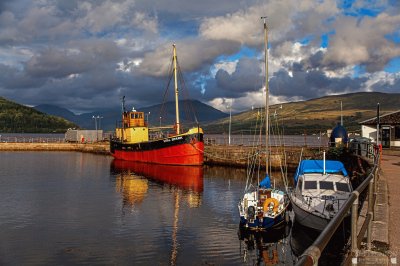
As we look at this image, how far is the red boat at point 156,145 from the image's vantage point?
188ft

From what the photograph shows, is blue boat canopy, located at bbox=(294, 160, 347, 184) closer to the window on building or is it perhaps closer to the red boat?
the window on building

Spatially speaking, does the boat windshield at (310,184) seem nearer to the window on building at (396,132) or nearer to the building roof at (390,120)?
the building roof at (390,120)

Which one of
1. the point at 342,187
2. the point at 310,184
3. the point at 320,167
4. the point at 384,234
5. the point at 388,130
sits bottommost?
the point at 342,187

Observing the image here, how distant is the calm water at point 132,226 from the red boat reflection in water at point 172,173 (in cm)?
34

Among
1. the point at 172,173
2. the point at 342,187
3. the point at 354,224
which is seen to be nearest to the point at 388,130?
the point at 172,173

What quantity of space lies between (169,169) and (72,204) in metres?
25.0

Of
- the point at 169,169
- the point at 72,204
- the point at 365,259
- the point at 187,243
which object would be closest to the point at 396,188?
the point at 187,243

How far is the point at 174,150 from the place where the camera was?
194 feet

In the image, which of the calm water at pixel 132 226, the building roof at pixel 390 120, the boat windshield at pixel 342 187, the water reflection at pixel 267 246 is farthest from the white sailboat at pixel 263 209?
the building roof at pixel 390 120

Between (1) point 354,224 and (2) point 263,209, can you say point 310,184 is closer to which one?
(2) point 263,209

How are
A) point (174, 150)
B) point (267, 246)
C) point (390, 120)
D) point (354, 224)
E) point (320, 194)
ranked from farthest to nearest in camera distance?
point (174, 150) < point (390, 120) < point (320, 194) < point (267, 246) < point (354, 224)

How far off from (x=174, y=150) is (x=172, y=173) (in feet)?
21.8

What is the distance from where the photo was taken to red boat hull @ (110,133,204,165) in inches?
2247

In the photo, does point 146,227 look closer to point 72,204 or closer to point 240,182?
point 72,204
